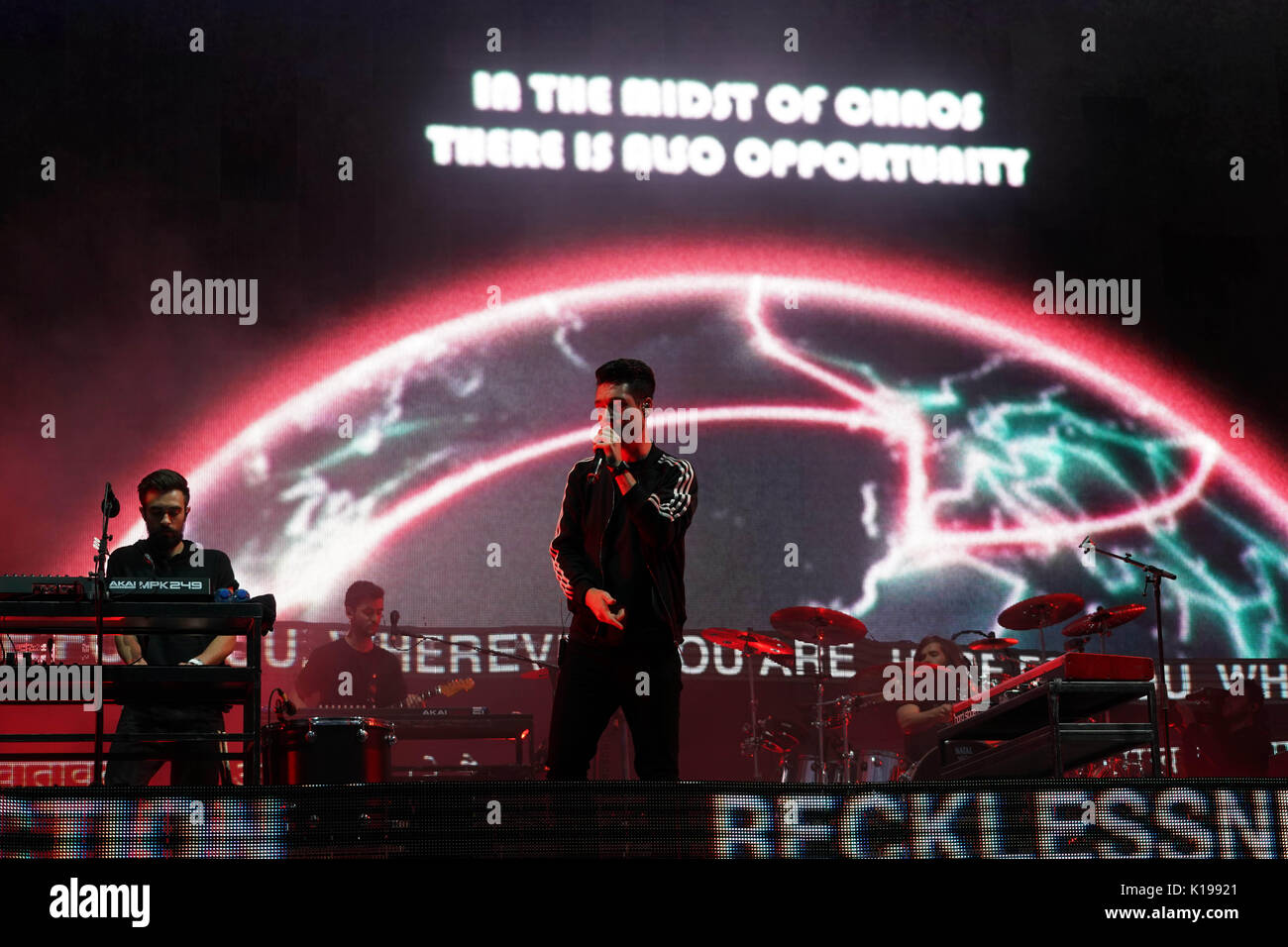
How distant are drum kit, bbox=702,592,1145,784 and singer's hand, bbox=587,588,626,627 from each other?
3.44 metres

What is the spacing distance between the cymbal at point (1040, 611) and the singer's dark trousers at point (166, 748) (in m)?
4.11

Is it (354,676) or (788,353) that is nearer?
(354,676)

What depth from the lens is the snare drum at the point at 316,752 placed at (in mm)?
4297

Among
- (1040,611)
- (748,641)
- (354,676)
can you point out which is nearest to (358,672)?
Answer: (354,676)

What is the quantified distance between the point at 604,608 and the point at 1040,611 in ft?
13.7

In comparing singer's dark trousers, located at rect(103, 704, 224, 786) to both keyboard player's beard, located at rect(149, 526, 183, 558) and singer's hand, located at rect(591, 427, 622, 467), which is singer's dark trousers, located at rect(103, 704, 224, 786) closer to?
keyboard player's beard, located at rect(149, 526, 183, 558)

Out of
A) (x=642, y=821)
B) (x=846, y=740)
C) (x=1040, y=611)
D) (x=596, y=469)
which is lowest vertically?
(x=642, y=821)

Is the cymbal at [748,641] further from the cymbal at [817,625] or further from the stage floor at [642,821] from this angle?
the stage floor at [642,821]

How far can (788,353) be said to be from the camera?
793 cm

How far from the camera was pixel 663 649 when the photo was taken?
11.6 ft

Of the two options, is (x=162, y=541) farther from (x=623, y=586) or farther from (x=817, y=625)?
(x=817, y=625)

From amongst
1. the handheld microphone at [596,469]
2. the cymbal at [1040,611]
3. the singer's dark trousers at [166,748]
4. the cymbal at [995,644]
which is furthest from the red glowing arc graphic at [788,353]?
the handheld microphone at [596,469]
